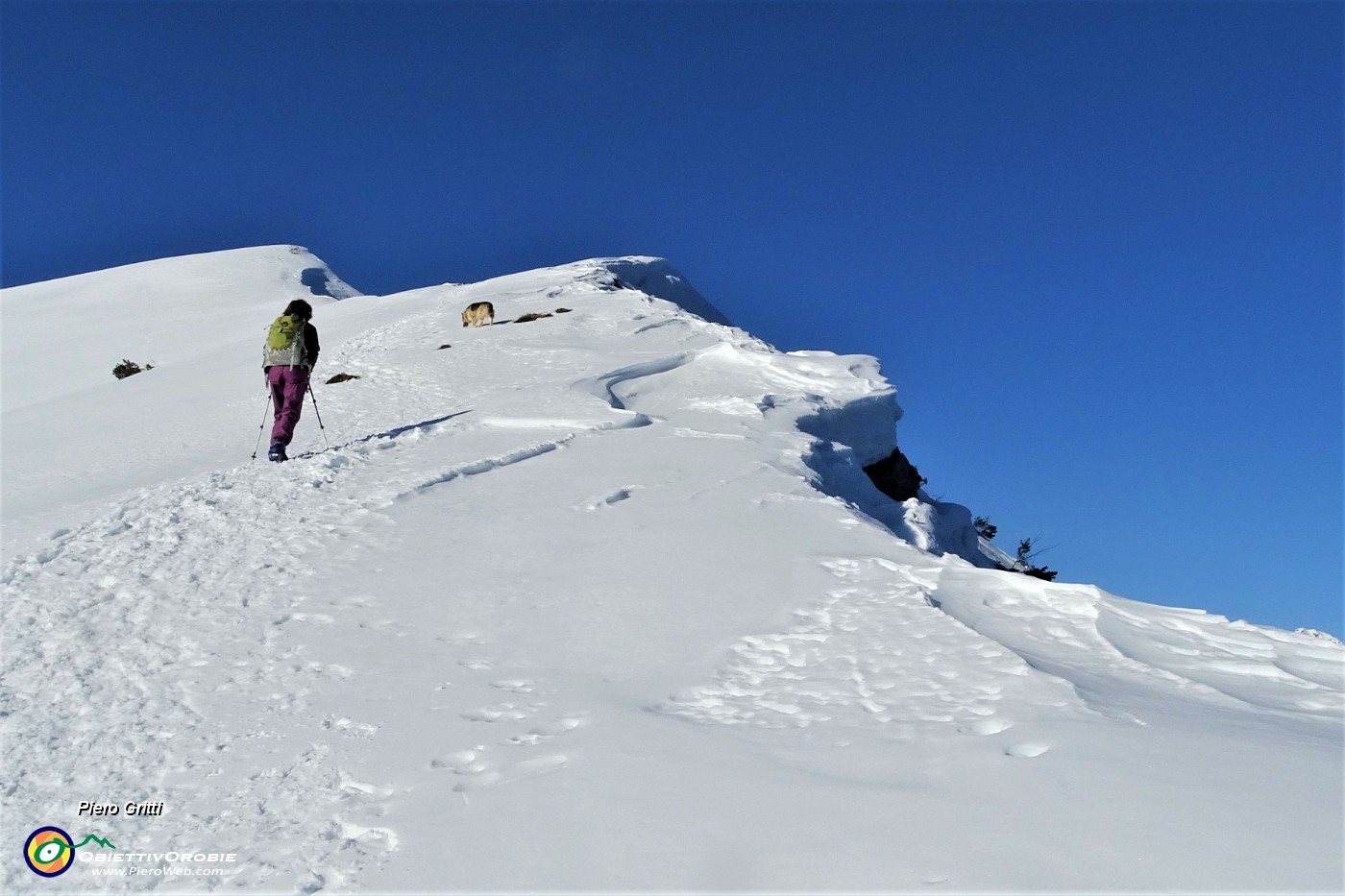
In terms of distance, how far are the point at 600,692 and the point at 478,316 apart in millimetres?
14860

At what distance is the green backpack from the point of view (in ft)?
31.5

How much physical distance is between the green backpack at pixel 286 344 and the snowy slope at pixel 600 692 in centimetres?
95

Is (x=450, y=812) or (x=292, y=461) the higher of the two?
(x=292, y=461)

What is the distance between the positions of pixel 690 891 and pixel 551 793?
2.61ft

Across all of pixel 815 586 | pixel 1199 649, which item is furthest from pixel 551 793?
pixel 1199 649

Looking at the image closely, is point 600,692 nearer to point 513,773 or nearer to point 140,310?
point 513,773

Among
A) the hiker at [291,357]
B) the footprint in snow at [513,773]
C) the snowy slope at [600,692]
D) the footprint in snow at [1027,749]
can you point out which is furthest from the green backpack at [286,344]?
the footprint in snow at [1027,749]

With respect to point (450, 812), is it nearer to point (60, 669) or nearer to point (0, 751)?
point (0, 751)

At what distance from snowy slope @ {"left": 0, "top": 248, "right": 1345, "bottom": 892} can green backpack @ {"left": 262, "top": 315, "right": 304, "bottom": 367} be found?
953 mm

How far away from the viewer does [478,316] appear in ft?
60.4

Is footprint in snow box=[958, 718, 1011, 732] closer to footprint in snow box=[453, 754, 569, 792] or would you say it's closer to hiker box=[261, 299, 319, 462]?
footprint in snow box=[453, 754, 569, 792]

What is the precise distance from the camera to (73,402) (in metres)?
13.5

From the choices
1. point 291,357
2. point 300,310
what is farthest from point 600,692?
point 300,310

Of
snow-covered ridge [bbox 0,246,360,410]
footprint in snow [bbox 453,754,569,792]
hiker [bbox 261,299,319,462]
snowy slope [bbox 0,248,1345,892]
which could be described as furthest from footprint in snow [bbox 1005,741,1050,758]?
snow-covered ridge [bbox 0,246,360,410]
